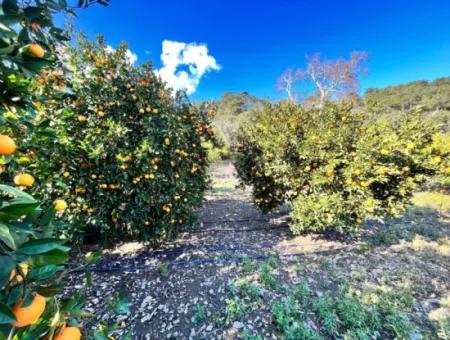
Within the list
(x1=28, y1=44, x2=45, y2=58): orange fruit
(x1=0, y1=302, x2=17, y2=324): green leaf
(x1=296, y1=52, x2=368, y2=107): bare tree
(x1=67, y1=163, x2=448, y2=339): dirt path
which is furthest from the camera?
(x1=296, y1=52, x2=368, y2=107): bare tree

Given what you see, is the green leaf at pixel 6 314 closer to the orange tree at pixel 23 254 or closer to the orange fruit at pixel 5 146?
the orange tree at pixel 23 254

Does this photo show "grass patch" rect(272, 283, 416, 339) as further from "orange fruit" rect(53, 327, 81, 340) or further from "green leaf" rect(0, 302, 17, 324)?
"green leaf" rect(0, 302, 17, 324)

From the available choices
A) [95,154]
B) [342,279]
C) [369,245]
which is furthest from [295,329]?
[95,154]

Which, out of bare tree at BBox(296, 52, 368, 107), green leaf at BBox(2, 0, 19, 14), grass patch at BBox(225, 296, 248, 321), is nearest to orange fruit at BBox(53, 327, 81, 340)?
green leaf at BBox(2, 0, 19, 14)

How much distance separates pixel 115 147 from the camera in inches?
92.8

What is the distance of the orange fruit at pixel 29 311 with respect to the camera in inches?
20.0

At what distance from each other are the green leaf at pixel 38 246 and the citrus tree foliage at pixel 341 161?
2.92 metres

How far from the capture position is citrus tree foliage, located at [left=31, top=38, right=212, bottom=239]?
7.61 ft

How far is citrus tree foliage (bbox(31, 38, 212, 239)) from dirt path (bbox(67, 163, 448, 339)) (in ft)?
1.49

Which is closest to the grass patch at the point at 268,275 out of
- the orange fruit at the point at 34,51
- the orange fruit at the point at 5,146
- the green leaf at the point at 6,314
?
the green leaf at the point at 6,314

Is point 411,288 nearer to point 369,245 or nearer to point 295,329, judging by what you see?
point 369,245

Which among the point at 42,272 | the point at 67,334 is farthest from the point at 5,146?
the point at 67,334

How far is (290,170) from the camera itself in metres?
3.27

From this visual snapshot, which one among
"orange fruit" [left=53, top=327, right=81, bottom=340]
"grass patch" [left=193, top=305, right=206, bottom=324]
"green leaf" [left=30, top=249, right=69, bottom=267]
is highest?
"green leaf" [left=30, top=249, right=69, bottom=267]
